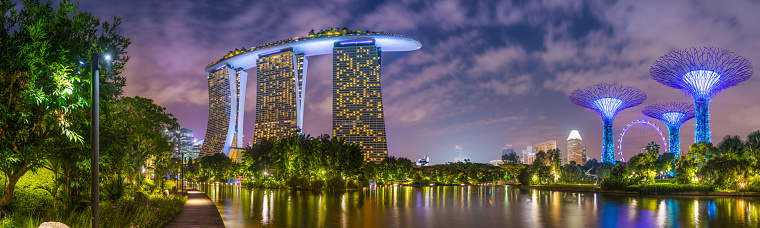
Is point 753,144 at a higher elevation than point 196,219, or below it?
higher

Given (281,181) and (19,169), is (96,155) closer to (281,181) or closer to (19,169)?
(19,169)

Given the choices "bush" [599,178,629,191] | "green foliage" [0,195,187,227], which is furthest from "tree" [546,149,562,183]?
"green foliage" [0,195,187,227]

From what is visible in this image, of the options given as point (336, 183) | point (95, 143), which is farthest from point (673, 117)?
point (95, 143)

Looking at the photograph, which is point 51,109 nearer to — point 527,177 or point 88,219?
point 88,219

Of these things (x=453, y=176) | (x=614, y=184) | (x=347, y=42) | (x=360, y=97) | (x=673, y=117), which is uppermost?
(x=347, y=42)

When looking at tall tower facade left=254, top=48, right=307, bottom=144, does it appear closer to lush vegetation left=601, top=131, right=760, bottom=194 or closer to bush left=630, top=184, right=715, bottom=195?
lush vegetation left=601, top=131, right=760, bottom=194

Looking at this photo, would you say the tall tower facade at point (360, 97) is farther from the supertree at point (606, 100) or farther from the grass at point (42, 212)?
the grass at point (42, 212)

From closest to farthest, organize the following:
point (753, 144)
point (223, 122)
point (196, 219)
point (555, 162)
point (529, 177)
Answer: point (196, 219)
point (753, 144)
point (555, 162)
point (529, 177)
point (223, 122)

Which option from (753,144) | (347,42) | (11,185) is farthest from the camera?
(347,42)

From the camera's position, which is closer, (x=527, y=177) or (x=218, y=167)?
(x=527, y=177)
